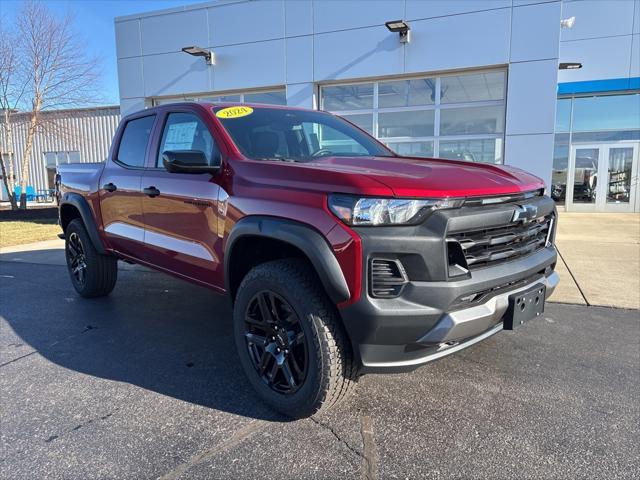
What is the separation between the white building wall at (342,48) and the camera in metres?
8.92

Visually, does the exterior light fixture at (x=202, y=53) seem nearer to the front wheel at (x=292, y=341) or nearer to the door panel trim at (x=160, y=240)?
the door panel trim at (x=160, y=240)

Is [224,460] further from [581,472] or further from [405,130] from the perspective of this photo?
[405,130]

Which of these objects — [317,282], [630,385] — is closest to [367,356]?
[317,282]

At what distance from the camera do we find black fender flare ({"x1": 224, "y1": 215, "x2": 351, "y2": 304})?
225 centimetres

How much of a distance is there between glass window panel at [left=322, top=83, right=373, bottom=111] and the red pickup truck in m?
7.26

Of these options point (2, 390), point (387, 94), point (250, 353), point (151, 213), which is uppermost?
point (387, 94)

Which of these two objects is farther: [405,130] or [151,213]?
[405,130]

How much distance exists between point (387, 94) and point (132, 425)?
920 cm

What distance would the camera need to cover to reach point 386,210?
2244 mm

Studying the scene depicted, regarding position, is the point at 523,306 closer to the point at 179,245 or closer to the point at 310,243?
the point at 310,243

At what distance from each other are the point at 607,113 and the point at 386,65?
33.2 feet

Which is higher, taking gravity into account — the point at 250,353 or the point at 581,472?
the point at 250,353

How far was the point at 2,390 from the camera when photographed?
3.11 metres

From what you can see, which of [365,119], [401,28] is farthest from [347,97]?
[401,28]
